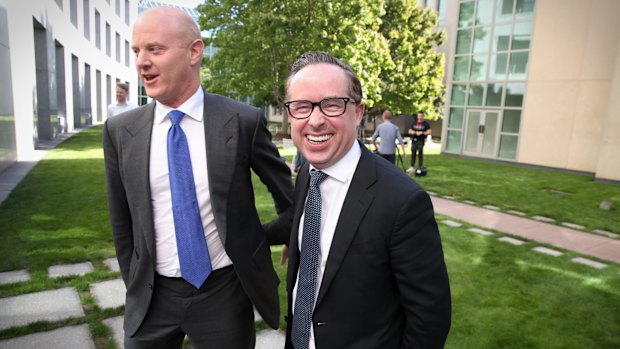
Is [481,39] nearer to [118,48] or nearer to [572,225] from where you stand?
[572,225]

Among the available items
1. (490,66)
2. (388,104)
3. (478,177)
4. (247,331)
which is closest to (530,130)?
(490,66)

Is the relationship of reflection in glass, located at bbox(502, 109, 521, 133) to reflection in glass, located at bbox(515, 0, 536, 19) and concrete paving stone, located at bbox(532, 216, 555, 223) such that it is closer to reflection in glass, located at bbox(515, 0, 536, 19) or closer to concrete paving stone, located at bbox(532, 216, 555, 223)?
reflection in glass, located at bbox(515, 0, 536, 19)

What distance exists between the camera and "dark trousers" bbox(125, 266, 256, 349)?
1839 mm

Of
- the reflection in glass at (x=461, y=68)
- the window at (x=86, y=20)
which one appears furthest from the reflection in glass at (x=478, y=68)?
the window at (x=86, y=20)

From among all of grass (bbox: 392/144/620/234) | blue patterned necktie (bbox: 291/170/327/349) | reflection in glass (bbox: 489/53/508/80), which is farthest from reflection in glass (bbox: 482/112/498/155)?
blue patterned necktie (bbox: 291/170/327/349)

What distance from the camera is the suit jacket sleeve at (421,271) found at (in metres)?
1.45

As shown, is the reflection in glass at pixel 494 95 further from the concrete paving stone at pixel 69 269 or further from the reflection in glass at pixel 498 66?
the concrete paving stone at pixel 69 269

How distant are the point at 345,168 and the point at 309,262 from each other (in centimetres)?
42

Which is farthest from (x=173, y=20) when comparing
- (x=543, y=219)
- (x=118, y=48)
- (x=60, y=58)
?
(x=118, y=48)

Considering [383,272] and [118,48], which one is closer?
[383,272]

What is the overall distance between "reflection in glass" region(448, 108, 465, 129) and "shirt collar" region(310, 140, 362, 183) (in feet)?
67.9

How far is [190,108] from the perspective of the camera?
189 centimetres

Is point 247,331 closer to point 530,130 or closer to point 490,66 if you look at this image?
point 530,130

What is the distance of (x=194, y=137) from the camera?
1896 mm
